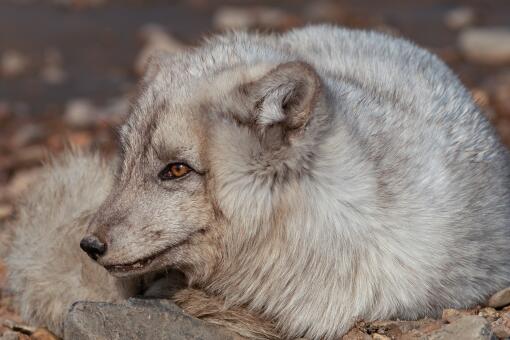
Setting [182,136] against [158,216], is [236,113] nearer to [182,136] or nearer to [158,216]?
[182,136]

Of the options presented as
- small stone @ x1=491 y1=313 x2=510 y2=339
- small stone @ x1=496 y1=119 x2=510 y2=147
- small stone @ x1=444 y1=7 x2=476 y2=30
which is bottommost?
small stone @ x1=491 y1=313 x2=510 y2=339

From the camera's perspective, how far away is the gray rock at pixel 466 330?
3.54 metres

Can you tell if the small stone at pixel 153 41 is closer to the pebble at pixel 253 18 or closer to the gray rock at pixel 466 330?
the pebble at pixel 253 18

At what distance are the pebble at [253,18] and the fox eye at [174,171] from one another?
8.23 m

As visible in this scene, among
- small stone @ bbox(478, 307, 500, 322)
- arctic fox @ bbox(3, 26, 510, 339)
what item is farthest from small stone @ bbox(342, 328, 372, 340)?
A: small stone @ bbox(478, 307, 500, 322)

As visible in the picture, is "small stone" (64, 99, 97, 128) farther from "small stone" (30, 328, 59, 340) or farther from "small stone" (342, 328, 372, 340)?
"small stone" (342, 328, 372, 340)

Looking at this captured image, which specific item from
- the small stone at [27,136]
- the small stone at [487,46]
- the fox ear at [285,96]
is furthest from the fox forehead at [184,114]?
the small stone at [487,46]

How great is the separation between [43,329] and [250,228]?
4.27ft

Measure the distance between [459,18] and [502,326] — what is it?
8.59m

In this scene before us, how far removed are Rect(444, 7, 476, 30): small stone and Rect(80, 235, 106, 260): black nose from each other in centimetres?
891

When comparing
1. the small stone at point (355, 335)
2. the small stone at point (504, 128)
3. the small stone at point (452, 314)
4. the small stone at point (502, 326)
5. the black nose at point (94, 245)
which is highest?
the small stone at point (504, 128)

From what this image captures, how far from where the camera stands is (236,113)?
149 inches

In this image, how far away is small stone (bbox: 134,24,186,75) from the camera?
36.7 ft

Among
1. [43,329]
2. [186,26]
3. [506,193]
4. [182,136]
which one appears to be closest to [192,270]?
[182,136]
